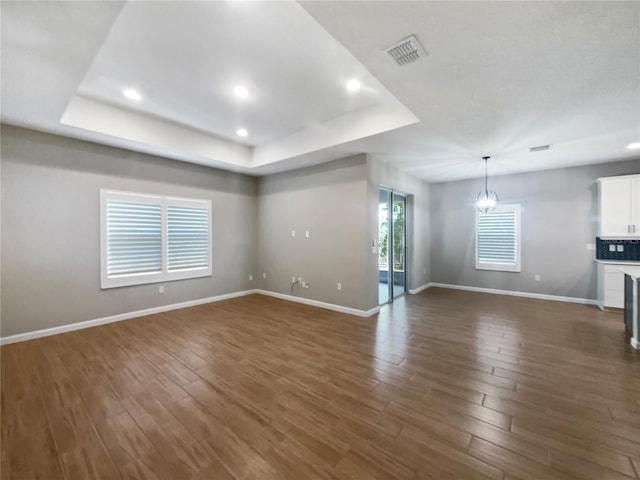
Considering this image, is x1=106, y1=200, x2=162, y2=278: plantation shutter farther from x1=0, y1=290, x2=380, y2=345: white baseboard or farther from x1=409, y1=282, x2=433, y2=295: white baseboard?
x1=409, y1=282, x2=433, y2=295: white baseboard

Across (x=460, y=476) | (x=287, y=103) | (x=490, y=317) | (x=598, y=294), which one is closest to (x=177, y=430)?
(x=460, y=476)

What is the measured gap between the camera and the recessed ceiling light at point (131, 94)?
3188 mm

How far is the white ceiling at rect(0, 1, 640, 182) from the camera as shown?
171cm

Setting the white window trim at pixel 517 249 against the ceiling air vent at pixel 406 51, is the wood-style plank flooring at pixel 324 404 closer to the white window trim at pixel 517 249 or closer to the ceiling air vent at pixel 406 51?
the white window trim at pixel 517 249

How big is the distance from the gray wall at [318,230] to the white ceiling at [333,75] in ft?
2.21

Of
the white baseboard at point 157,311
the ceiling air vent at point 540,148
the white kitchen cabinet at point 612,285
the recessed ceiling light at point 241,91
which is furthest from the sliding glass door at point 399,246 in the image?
the recessed ceiling light at point 241,91

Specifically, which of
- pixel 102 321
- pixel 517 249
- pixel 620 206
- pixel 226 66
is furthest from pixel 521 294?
pixel 102 321

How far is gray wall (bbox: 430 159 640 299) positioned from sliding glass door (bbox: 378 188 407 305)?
1.66 metres

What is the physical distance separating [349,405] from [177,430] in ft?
4.35

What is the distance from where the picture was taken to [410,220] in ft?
20.1

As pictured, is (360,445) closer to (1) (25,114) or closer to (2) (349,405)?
(2) (349,405)

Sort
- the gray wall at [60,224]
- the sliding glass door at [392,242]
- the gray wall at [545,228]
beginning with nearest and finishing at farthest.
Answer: the gray wall at [60,224] → the gray wall at [545,228] → the sliding glass door at [392,242]

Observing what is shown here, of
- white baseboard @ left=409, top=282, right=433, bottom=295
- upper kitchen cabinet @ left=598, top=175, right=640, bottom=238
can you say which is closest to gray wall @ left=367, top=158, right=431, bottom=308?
white baseboard @ left=409, top=282, right=433, bottom=295

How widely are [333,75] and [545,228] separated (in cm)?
578
